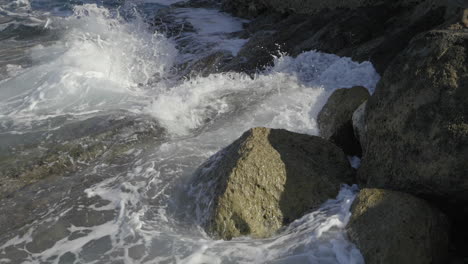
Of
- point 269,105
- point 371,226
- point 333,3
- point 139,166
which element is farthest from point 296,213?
point 333,3

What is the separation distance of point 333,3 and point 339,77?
4044mm

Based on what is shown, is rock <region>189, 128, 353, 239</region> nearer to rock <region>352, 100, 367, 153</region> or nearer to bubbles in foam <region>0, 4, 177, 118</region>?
rock <region>352, 100, 367, 153</region>

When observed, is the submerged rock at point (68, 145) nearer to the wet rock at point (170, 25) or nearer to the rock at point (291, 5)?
the rock at point (291, 5)

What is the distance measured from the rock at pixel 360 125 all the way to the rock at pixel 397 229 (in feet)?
3.54

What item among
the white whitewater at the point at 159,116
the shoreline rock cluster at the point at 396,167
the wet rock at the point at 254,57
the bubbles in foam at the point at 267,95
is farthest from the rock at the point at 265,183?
the wet rock at the point at 254,57

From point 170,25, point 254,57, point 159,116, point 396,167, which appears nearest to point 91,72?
point 159,116

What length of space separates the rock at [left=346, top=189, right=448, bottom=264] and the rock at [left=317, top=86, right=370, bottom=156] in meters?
1.56

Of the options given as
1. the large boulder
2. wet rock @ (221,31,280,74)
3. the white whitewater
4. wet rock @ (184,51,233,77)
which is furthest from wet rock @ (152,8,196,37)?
the large boulder

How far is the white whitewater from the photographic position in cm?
381

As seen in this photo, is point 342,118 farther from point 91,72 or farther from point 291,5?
point 291,5

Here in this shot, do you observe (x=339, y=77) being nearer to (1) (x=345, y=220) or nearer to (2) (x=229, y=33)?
(1) (x=345, y=220)

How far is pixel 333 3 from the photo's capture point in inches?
423

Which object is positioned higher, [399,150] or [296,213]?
Answer: [399,150]

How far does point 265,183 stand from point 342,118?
1.77 meters
